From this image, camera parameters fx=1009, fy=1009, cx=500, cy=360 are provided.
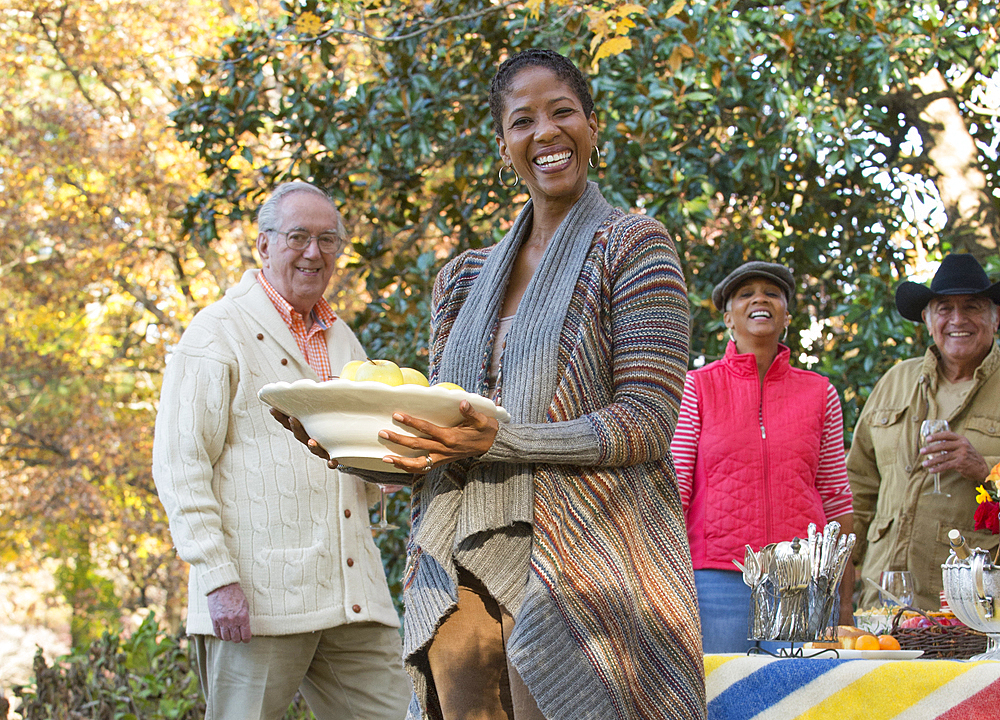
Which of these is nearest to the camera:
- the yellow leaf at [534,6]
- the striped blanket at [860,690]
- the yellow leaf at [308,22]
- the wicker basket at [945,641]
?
the striped blanket at [860,690]

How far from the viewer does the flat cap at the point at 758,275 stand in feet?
11.8

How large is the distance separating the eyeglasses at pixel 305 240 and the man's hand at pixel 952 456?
6.82 ft

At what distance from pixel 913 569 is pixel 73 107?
10.4 m

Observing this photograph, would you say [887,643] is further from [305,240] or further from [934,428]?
[305,240]

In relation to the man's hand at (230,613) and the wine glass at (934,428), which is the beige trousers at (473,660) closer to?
the man's hand at (230,613)

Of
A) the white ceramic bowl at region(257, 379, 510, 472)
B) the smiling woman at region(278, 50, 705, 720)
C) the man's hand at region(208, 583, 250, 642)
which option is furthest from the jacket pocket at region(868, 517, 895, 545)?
the white ceramic bowl at region(257, 379, 510, 472)

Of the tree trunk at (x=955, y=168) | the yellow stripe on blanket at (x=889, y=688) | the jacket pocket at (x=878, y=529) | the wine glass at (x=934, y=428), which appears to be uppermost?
the tree trunk at (x=955, y=168)

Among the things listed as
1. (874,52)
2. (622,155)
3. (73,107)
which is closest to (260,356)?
(622,155)

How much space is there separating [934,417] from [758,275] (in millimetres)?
897

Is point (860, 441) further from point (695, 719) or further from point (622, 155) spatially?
point (695, 719)

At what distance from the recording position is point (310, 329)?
3.31 metres

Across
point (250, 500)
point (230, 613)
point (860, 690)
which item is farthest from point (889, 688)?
point (250, 500)

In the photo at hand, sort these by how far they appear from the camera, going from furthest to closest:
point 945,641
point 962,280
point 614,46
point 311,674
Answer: point 614,46 → point 962,280 → point 311,674 → point 945,641

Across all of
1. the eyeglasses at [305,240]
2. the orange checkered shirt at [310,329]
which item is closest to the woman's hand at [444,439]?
the orange checkered shirt at [310,329]
